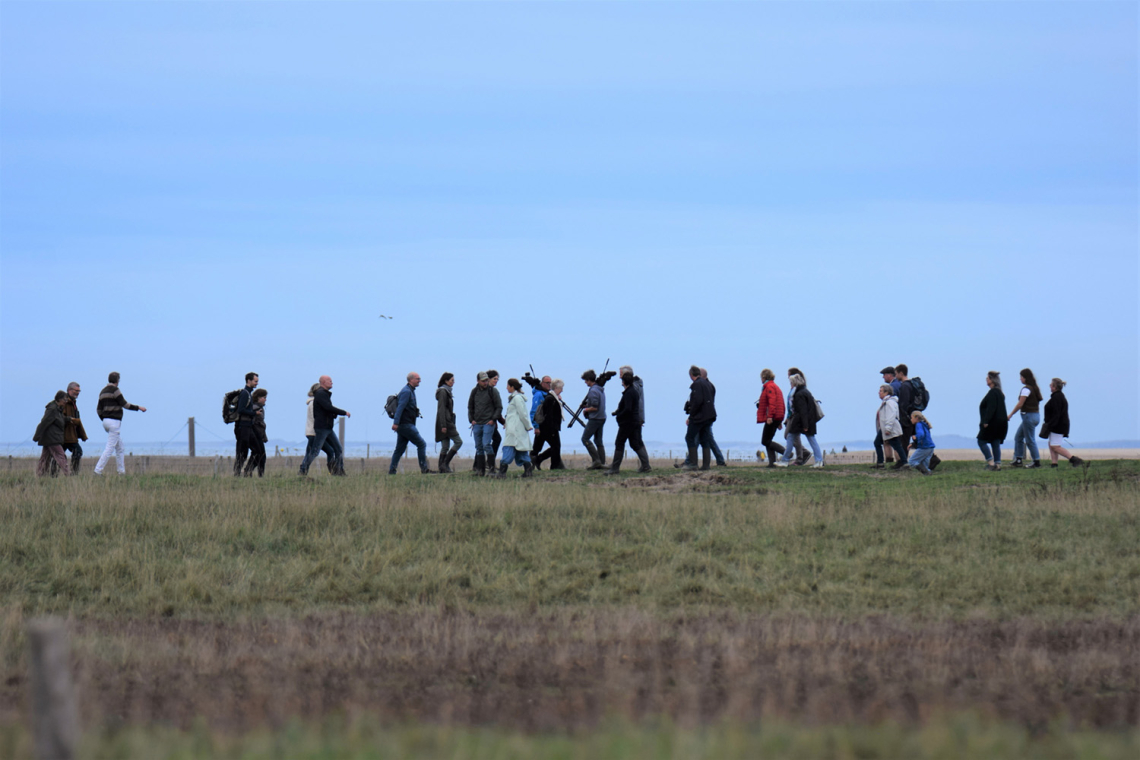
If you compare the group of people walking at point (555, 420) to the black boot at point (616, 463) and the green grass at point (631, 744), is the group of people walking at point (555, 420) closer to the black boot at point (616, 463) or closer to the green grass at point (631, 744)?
the black boot at point (616, 463)

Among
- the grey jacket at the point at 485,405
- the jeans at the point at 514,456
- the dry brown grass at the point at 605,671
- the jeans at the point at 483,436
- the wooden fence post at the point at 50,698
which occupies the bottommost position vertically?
the dry brown grass at the point at 605,671

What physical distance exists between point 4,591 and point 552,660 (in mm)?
8073

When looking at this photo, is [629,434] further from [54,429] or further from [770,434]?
[54,429]

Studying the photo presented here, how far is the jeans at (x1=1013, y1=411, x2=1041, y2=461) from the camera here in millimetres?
20891

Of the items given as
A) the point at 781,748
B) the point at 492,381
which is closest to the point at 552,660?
the point at 781,748

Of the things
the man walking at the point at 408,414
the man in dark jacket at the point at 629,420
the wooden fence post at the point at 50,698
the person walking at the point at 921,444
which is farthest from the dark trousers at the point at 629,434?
the wooden fence post at the point at 50,698

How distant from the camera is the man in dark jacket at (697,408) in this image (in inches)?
845

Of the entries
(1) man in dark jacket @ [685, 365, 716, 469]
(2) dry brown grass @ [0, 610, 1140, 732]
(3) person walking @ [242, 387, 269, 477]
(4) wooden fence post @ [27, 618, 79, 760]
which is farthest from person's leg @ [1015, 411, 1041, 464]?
(4) wooden fence post @ [27, 618, 79, 760]

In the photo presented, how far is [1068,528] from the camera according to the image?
14.6 m

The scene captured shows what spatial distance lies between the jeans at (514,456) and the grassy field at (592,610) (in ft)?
3.10

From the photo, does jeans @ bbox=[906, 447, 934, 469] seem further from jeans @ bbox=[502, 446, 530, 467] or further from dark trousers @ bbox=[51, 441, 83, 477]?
dark trousers @ bbox=[51, 441, 83, 477]

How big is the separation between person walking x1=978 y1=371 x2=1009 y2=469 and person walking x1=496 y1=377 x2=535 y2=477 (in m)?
8.75

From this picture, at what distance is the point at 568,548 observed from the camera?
14125mm

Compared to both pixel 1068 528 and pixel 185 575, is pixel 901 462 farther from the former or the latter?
pixel 185 575
